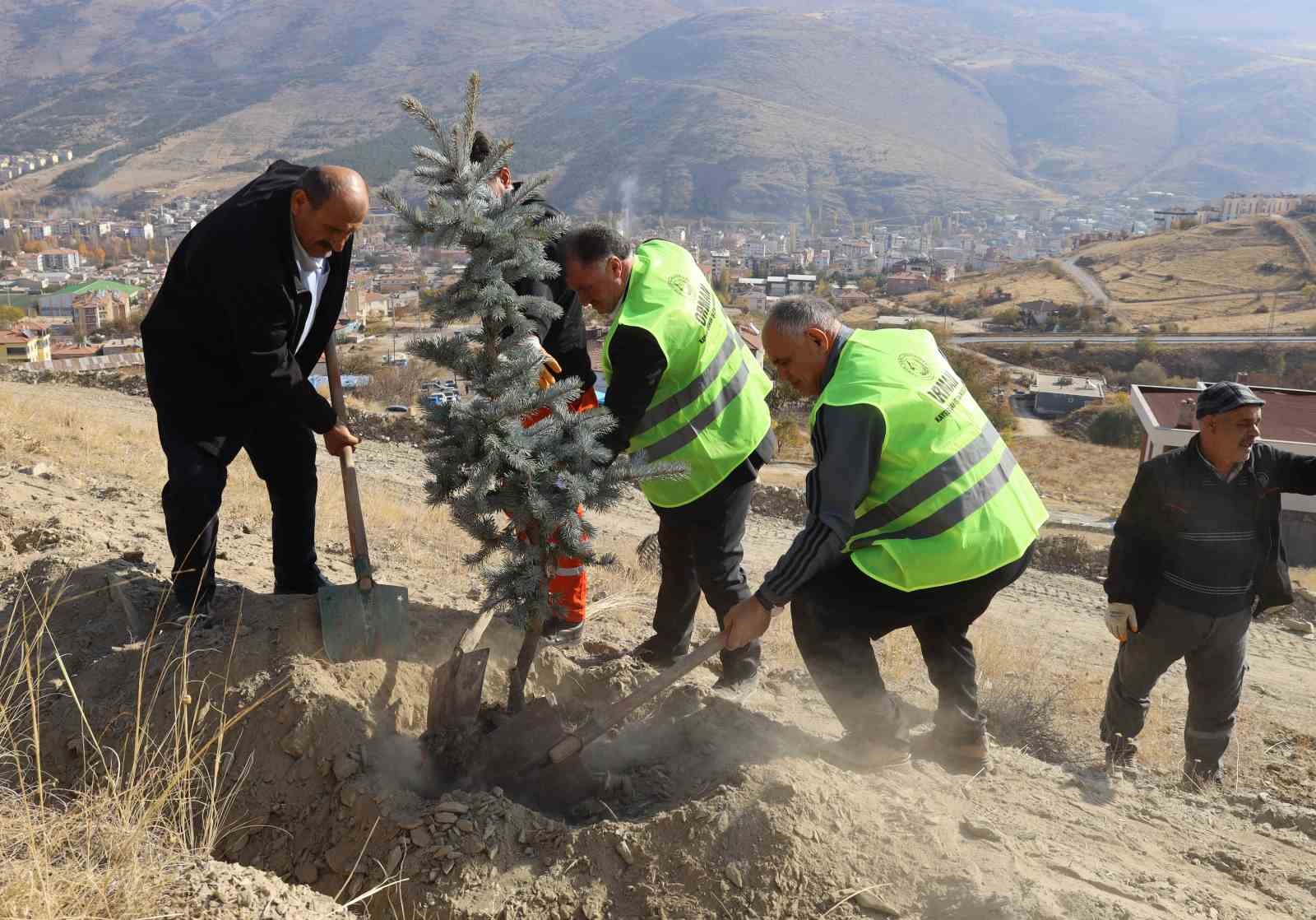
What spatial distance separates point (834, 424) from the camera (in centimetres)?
306

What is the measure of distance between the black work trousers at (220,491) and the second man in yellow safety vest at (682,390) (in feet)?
4.41

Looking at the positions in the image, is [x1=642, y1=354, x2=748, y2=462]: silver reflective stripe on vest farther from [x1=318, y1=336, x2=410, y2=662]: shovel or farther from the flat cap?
the flat cap

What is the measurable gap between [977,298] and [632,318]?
6726cm

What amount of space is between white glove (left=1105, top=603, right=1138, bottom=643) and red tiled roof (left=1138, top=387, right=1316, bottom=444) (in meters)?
14.5

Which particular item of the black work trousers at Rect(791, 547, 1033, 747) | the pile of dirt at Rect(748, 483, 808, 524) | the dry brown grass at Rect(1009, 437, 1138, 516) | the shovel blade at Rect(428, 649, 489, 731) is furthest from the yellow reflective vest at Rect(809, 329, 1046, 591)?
the dry brown grass at Rect(1009, 437, 1138, 516)

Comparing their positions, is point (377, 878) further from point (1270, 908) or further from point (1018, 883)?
point (1270, 908)

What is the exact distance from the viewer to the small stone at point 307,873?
3.06 m

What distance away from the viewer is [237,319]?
11.5 feet

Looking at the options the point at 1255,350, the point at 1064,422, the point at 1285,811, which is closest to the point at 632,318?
the point at 1285,811

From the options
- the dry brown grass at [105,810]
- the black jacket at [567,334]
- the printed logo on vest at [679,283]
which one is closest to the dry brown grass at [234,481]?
the black jacket at [567,334]

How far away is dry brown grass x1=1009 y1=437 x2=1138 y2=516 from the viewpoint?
21500 mm

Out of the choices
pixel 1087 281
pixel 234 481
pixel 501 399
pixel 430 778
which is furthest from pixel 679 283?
pixel 1087 281

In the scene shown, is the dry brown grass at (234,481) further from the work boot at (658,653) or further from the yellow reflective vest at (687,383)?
the yellow reflective vest at (687,383)

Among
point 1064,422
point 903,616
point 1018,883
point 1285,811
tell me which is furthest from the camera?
point 1064,422
